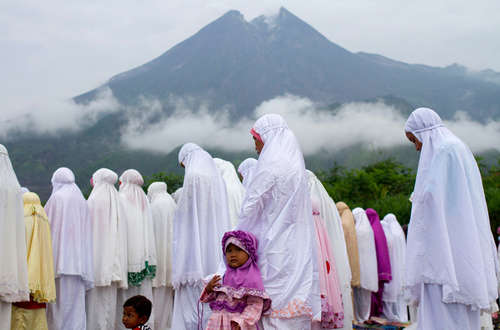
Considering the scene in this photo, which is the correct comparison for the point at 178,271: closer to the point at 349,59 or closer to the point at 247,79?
the point at 247,79

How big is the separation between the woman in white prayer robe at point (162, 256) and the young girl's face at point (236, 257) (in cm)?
348

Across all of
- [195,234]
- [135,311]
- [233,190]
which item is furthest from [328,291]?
[233,190]

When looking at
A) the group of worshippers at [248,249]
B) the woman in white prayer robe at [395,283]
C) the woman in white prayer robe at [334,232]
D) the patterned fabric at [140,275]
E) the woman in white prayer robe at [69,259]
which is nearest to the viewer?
the group of worshippers at [248,249]

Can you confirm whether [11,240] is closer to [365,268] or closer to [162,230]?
[162,230]

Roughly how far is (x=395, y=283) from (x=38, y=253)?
549cm

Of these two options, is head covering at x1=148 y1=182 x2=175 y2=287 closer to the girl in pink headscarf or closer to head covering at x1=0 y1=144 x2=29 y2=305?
head covering at x1=0 y1=144 x2=29 y2=305

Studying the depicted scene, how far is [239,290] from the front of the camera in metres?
2.69

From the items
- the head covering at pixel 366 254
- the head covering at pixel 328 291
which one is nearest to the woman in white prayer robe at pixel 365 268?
the head covering at pixel 366 254

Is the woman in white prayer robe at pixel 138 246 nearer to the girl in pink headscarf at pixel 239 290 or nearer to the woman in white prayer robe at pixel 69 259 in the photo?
the woman in white prayer robe at pixel 69 259

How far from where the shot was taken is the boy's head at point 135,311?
3459 mm

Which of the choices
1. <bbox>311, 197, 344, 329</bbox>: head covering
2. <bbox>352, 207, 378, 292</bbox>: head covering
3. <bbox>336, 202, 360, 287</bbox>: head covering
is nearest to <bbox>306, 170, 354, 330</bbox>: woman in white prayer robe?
<bbox>311, 197, 344, 329</bbox>: head covering

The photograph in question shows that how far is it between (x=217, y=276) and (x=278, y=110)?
140 ft

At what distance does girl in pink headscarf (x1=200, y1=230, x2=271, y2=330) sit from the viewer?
266 cm

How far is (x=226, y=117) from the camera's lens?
4225cm
